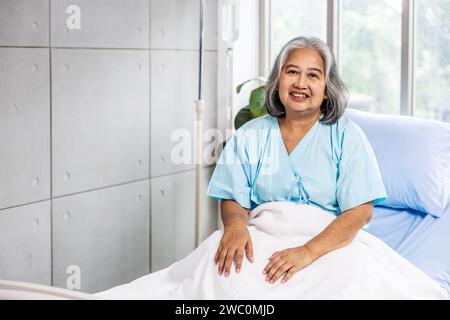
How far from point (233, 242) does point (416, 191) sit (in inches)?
35.4

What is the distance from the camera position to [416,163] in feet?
8.95

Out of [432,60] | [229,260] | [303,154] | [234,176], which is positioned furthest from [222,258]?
[432,60]

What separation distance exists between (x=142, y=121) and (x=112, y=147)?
0.77ft

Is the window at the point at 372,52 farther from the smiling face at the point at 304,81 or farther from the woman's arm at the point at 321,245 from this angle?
the woman's arm at the point at 321,245

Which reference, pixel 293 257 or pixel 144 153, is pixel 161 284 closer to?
pixel 293 257

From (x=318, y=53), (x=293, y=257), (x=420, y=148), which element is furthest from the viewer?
(x=420, y=148)

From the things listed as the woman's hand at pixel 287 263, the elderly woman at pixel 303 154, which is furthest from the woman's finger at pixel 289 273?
the elderly woman at pixel 303 154

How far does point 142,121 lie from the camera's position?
331 cm

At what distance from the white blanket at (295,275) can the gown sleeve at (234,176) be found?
0.39 feet

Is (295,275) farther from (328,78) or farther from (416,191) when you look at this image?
(416,191)

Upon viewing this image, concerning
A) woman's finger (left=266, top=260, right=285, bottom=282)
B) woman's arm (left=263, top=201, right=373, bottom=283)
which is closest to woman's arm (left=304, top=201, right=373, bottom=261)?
woman's arm (left=263, top=201, right=373, bottom=283)

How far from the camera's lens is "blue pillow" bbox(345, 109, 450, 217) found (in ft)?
8.79

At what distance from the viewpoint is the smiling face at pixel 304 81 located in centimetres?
232
